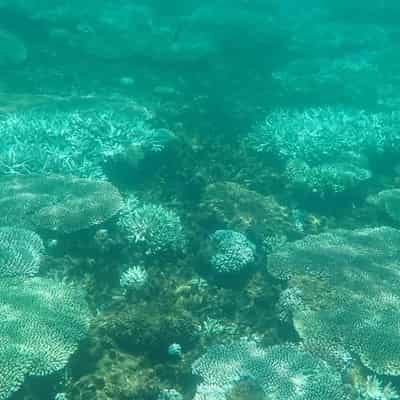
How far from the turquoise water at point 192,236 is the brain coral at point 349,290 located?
0.03 metres

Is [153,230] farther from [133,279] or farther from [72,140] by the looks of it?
[72,140]

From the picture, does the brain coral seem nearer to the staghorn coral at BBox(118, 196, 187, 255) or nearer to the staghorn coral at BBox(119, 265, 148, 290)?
the staghorn coral at BBox(118, 196, 187, 255)

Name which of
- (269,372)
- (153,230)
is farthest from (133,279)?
(269,372)

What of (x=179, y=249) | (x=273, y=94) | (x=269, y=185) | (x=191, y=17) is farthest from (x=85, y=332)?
(x=191, y=17)

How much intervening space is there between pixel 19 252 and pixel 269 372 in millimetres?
3985

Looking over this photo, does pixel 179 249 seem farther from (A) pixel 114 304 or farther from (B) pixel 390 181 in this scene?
(B) pixel 390 181

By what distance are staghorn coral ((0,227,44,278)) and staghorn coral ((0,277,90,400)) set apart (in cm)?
25

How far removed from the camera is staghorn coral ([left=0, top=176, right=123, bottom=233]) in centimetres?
697

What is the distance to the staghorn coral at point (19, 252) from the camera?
596 centimetres

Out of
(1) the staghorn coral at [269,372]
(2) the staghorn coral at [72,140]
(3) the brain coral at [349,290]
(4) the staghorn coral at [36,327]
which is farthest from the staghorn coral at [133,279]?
(2) the staghorn coral at [72,140]

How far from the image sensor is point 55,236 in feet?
23.0

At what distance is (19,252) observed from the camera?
6199 millimetres

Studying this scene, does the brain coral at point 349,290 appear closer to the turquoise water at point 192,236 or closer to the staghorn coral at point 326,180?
the turquoise water at point 192,236

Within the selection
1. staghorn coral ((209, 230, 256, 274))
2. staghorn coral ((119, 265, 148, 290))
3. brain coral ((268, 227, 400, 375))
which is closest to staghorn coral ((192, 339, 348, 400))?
brain coral ((268, 227, 400, 375))
